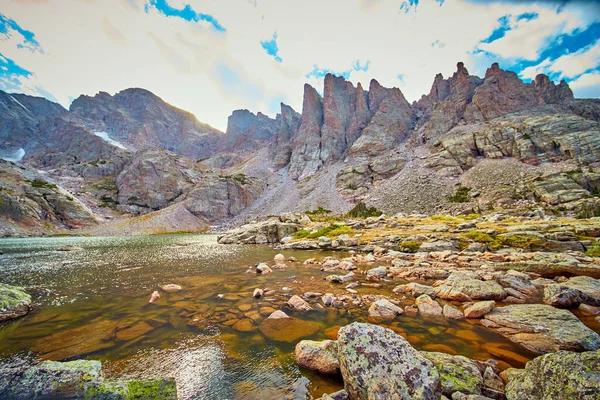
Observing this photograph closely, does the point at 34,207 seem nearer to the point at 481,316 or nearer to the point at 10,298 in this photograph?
the point at 10,298

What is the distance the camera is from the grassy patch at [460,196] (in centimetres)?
7775

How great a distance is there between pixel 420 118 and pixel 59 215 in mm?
203118

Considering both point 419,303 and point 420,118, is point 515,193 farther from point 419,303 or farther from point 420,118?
point 420,118

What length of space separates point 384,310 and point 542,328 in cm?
472

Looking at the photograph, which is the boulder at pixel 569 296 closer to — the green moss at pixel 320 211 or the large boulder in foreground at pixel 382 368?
the large boulder in foreground at pixel 382 368

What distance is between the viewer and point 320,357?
595cm

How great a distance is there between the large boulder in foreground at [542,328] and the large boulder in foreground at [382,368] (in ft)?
17.1

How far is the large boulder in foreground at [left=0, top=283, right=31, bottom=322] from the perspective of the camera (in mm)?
9118

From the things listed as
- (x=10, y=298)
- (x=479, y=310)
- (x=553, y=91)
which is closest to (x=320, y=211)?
(x=479, y=310)

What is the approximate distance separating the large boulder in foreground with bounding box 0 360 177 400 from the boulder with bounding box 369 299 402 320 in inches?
301

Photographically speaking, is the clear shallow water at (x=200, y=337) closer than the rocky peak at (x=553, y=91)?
Yes

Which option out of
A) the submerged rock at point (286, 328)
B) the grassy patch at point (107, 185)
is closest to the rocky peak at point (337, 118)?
the grassy patch at point (107, 185)

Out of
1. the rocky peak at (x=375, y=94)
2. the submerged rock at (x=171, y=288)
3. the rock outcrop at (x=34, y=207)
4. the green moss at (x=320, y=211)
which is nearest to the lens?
the submerged rock at (x=171, y=288)

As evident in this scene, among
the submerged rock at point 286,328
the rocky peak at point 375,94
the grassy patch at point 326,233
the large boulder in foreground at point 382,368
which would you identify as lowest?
the grassy patch at point 326,233
